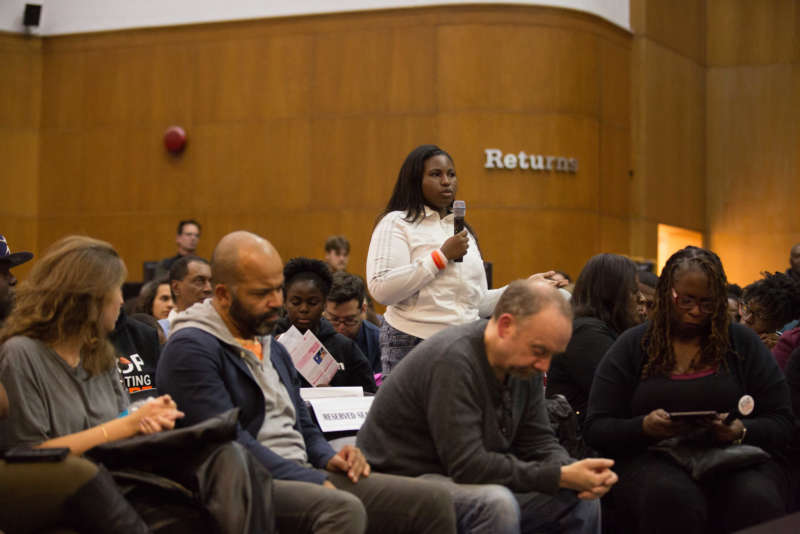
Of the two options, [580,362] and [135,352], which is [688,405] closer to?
[580,362]

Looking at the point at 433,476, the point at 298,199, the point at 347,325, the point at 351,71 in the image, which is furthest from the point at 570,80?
the point at 433,476

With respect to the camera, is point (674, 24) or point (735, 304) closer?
point (735, 304)

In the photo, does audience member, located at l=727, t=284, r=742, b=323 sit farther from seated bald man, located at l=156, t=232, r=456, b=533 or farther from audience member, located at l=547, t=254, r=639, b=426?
seated bald man, located at l=156, t=232, r=456, b=533

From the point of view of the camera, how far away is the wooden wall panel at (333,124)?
991 cm

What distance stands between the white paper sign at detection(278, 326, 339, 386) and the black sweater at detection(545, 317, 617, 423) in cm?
98

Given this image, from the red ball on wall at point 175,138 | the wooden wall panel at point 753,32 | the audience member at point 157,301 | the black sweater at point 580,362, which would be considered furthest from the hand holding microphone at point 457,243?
the wooden wall panel at point 753,32

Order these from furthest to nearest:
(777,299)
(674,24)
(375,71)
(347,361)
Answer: (674,24) → (375,71) → (777,299) → (347,361)

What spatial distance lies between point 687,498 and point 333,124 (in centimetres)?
744

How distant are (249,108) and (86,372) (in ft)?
25.8

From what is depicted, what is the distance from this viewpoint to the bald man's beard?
9.69ft

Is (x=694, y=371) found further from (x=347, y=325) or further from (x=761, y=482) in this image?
(x=347, y=325)

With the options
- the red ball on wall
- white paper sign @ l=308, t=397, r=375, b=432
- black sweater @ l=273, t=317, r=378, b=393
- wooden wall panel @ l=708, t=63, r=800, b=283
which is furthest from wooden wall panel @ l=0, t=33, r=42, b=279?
wooden wall panel @ l=708, t=63, r=800, b=283

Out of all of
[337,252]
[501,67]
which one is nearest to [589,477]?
[337,252]

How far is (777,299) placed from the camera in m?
5.14
